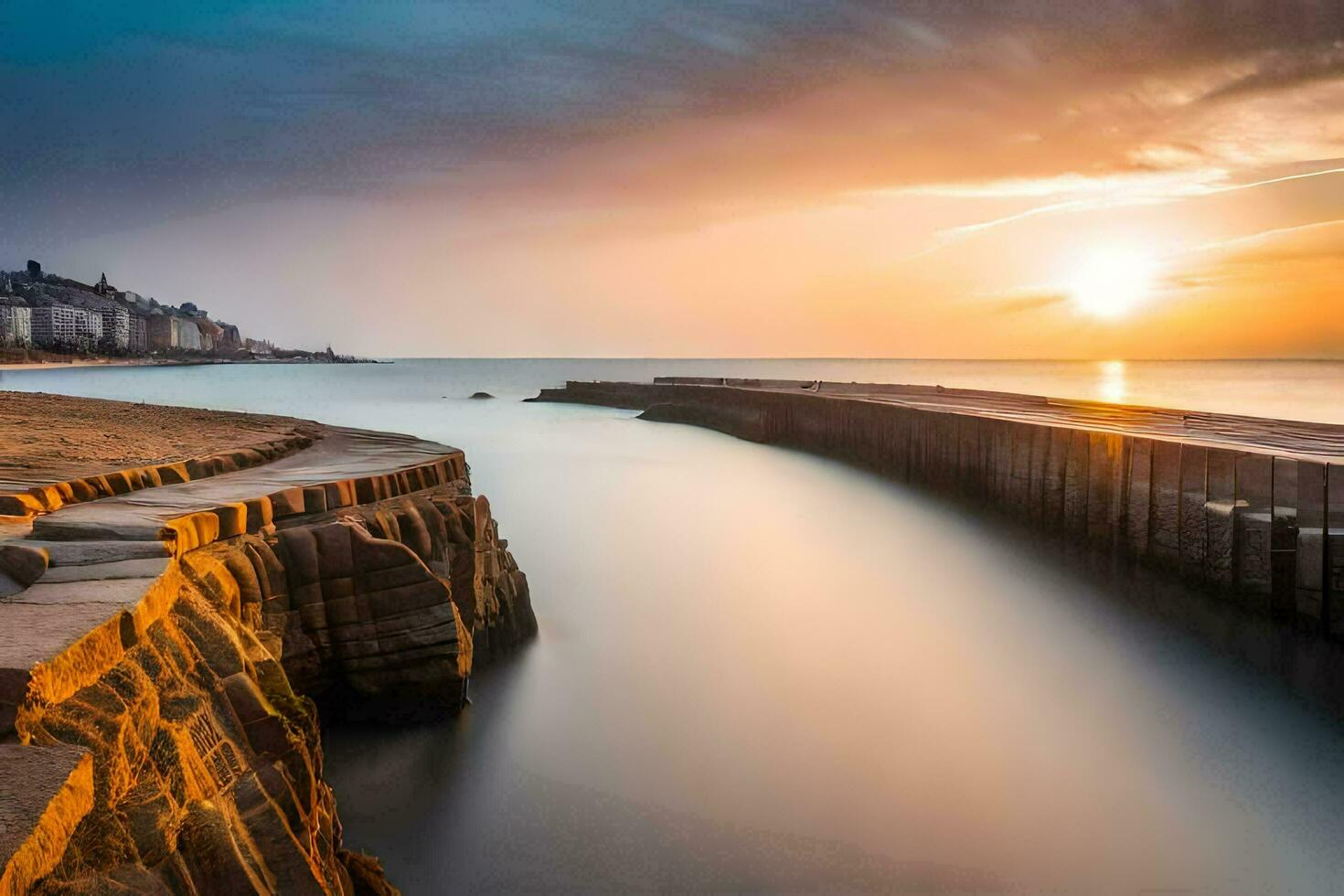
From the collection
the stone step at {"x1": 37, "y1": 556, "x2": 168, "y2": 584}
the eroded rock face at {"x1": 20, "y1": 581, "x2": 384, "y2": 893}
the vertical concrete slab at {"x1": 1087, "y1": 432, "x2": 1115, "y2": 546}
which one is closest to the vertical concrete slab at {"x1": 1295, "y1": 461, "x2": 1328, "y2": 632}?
the vertical concrete slab at {"x1": 1087, "y1": 432, "x2": 1115, "y2": 546}

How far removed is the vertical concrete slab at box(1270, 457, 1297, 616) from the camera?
9719 mm

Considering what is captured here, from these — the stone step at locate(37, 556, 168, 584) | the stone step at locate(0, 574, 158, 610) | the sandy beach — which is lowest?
the stone step at locate(0, 574, 158, 610)

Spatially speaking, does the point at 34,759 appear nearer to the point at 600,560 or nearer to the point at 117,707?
the point at 117,707

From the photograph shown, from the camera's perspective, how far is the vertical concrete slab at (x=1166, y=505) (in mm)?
11852

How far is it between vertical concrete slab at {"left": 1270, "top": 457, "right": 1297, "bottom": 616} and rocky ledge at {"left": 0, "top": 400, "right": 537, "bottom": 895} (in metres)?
8.62

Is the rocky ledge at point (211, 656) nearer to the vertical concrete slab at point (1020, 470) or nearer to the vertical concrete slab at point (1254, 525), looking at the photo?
the vertical concrete slab at point (1254, 525)

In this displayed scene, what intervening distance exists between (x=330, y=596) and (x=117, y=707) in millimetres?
3064

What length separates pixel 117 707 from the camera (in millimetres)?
2520

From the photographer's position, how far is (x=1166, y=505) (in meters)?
12.1

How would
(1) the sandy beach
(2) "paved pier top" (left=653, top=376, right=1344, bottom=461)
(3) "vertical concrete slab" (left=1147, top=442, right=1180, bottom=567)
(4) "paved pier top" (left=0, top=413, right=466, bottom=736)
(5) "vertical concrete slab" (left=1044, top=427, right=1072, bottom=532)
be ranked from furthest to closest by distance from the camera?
(5) "vertical concrete slab" (left=1044, top=427, right=1072, bottom=532) → (2) "paved pier top" (left=653, top=376, right=1344, bottom=461) → (3) "vertical concrete slab" (left=1147, top=442, right=1180, bottom=567) → (1) the sandy beach → (4) "paved pier top" (left=0, top=413, right=466, bottom=736)

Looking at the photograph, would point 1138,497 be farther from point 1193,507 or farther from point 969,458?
point 969,458

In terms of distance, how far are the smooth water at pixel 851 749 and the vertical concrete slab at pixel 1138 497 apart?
80 cm

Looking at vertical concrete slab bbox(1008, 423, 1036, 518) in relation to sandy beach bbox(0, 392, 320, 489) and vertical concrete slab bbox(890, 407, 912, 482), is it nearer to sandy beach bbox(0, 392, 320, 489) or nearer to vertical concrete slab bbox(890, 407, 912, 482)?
vertical concrete slab bbox(890, 407, 912, 482)

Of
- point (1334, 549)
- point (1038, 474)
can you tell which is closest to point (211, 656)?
point (1334, 549)
